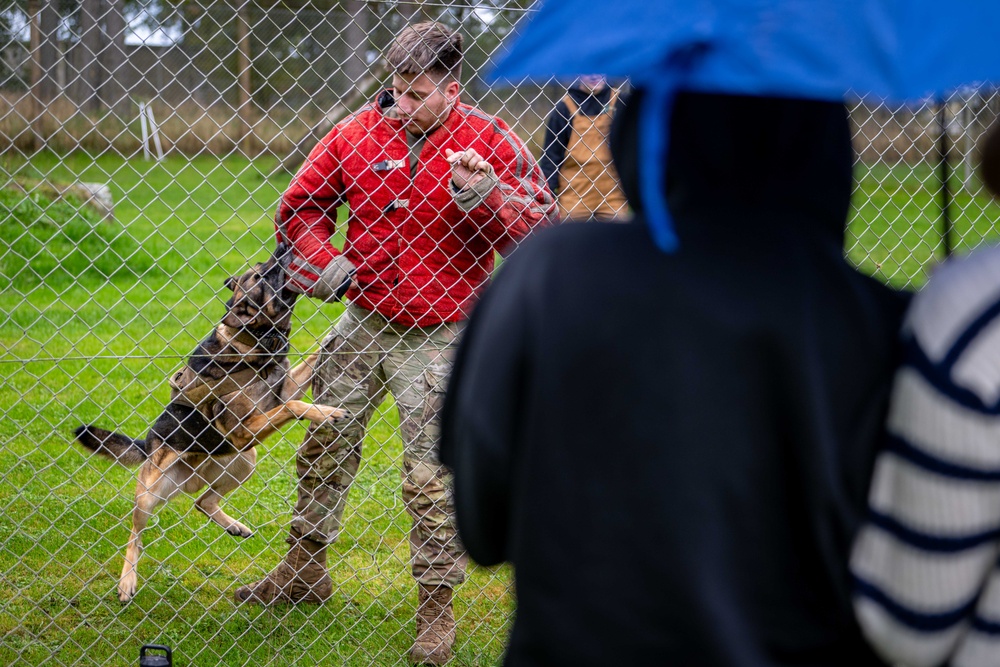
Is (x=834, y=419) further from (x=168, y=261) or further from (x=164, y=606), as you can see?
(x=168, y=261)

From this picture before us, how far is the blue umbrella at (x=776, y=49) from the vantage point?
1.06 meters

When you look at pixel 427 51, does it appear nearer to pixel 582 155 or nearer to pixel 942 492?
pixel 582 155

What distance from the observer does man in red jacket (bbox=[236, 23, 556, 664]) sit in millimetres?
3346

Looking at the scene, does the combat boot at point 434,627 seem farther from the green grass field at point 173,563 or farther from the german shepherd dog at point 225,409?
the german shepherd dog at point 225,409

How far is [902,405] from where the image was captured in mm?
1185

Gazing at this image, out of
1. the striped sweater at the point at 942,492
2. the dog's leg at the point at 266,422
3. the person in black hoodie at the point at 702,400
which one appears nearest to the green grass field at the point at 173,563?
the dog's leg at the point at 266,422

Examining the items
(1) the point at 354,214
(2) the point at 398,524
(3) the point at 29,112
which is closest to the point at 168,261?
(3) the point at 29,112

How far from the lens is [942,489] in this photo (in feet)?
3.77

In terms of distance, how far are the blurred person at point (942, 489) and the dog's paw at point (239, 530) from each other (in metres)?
3.37

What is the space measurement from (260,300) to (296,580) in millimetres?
1102

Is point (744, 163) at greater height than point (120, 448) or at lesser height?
greater

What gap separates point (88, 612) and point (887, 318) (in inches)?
130

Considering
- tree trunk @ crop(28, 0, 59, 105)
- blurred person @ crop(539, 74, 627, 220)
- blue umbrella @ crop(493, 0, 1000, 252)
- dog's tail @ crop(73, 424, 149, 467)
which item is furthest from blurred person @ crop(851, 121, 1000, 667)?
blurred person @ crop(539, 74, 627, 220)

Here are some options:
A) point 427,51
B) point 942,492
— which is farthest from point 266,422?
point 942,492
